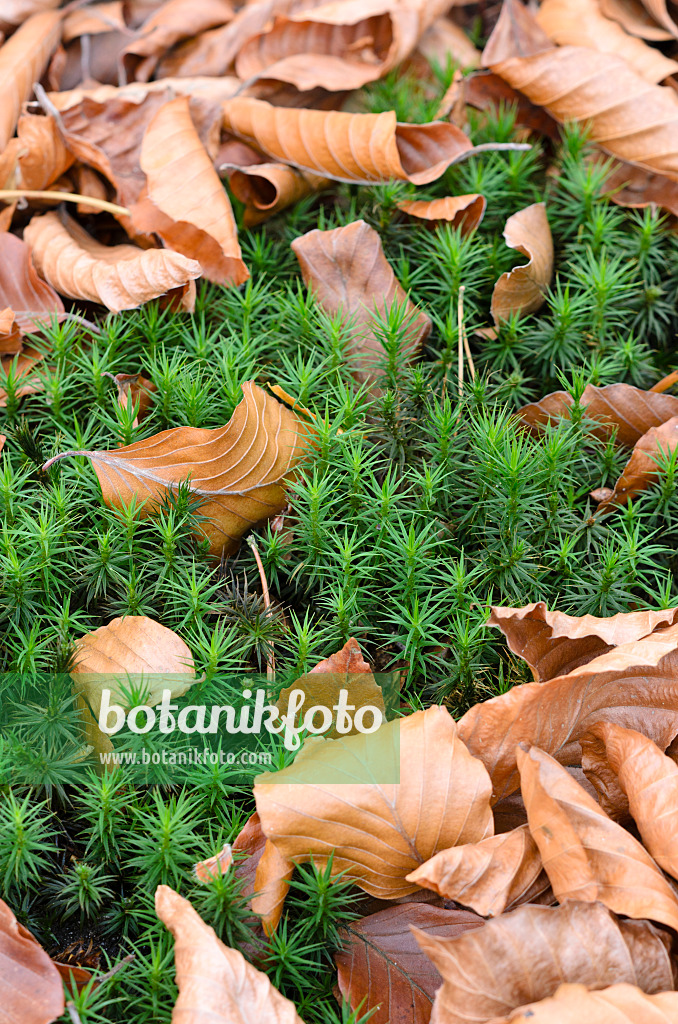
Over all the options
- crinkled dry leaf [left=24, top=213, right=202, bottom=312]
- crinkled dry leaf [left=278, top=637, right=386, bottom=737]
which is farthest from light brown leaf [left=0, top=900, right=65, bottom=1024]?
crinkled dry leaf [left=24, top=213, right=202, bottom=312]

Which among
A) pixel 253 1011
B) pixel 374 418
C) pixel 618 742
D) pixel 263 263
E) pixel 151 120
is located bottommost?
pixel 253 1011

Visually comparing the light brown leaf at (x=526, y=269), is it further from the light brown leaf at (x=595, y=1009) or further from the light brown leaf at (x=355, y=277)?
the light brown leaf at (x=595, y=1009)

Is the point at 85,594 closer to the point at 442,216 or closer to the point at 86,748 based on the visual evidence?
the point at 86,748

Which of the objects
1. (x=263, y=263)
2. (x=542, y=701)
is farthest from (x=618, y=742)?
(x=263, y=263)

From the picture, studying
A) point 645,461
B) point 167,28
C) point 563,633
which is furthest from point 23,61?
point 563,633

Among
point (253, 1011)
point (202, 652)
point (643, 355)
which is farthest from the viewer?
point (643, 355)

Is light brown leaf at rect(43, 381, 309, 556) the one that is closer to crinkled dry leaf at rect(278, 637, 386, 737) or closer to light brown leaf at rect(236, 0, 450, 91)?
crinkled dry leaf at rect(278, 637, 386, 737)

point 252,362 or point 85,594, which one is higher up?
point 252,362

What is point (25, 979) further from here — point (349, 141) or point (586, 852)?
point (349, 141)
